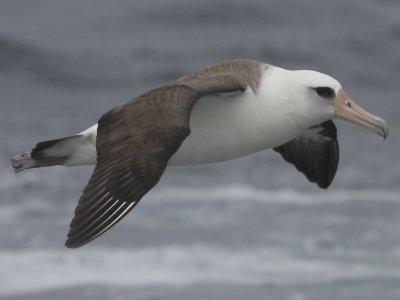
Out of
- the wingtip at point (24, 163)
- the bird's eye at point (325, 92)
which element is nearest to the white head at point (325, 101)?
the bird's eye at point (325, 92)

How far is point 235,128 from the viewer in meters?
12.3

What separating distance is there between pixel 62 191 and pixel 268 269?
639 cm

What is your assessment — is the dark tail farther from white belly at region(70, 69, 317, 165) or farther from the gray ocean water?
the gray ocean water

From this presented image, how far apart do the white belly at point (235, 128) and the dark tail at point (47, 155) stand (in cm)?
83

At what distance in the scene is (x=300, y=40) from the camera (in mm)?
47250

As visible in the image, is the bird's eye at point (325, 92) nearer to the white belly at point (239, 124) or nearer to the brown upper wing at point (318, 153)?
the white belly at point (239, 124)

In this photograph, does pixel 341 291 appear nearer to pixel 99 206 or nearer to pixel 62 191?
pixel 62 191

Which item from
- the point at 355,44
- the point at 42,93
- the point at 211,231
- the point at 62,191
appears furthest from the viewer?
the point at 355,44

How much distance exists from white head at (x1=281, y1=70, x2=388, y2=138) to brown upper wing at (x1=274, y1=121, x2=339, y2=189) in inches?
57.6

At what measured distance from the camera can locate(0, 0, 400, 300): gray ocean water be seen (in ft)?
85.8

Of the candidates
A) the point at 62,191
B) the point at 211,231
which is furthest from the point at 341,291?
the point at 62,191

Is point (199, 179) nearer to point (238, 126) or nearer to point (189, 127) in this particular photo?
point (238, 126)

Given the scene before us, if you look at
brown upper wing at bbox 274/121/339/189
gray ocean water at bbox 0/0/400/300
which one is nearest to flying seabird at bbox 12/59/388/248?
brown upper wing at bbox 274/121/339/189

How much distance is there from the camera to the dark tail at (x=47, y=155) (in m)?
12.5
